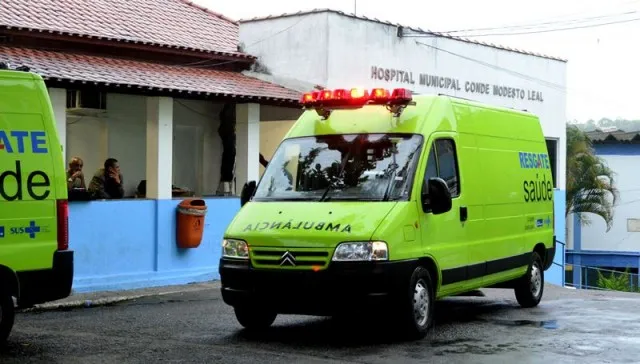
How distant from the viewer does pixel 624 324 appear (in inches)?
445

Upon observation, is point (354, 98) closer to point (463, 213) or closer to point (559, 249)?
point (463, 213)

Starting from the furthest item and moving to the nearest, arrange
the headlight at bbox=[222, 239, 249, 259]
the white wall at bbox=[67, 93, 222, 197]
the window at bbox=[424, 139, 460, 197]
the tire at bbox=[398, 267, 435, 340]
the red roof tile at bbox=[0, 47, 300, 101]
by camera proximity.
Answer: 1. the white wall at bbox=[67, 93, 222, 197]
2. the red roof tile at bbox=[0, 47, 300, 101]
3. the window at bbox=[424, 139, 460, 197]
4. the headlight at bbox=[222, 239, 249, 259]
5. the tire at bbox=[398, 267, 435, 340]

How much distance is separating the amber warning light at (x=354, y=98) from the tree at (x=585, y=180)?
28627 mm

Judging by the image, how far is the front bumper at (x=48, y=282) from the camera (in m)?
9.04

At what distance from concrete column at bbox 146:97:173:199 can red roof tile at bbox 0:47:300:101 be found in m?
0.46

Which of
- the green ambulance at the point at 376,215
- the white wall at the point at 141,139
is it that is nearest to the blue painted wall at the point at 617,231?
the white wall at the point at 141,139

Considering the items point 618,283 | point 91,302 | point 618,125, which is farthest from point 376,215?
point 618,125

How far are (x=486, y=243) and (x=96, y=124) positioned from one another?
9504 mm

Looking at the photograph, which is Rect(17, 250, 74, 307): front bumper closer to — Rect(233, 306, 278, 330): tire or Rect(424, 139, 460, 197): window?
Rect(233, 306, 278, 330): tire

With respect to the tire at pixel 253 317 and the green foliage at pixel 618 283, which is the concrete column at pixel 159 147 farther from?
the green foliage at pixel 618 283

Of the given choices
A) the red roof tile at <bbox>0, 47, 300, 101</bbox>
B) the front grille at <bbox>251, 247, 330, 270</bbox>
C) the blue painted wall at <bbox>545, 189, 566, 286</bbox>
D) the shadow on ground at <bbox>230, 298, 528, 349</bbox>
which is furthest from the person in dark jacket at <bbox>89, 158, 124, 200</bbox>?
the blue painted wall at <bbox>545, 189, 566, 286</bbox>

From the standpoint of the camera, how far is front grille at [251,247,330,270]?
920 centimetres

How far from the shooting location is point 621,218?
141ft

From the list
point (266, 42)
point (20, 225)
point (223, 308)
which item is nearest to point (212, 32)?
point (266, 42)
